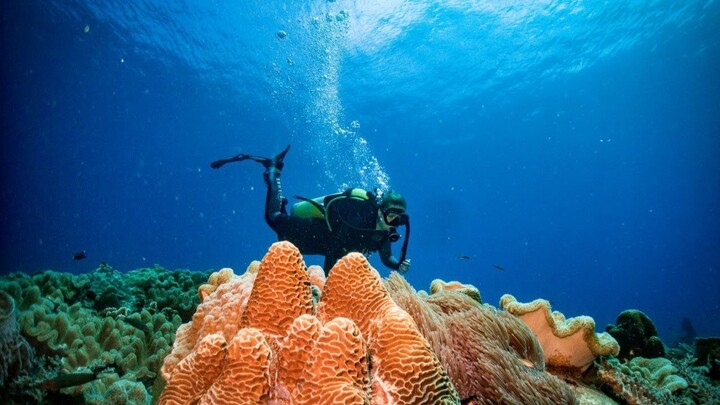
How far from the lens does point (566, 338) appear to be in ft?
11.1

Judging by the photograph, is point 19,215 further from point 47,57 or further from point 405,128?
point 405,128

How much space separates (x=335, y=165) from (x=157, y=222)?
11025 cm

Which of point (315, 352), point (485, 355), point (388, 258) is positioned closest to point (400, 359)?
point (315, 352)

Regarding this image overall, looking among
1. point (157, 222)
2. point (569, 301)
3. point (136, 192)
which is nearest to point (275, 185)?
point (569, 301)

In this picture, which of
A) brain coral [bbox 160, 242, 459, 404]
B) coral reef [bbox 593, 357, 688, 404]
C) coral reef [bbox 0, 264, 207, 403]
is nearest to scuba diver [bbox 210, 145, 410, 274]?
coral reef [bbox 0, 264, 207, 403]

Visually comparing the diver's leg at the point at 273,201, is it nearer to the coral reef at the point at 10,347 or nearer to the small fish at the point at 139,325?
the small fish at the point at 139,325

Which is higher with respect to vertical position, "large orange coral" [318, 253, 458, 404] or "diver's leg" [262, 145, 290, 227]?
"diver's leg" [262, 145, 290, 227]

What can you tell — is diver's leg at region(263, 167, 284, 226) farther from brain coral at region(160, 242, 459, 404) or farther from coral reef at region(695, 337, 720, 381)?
coral reef at region(695, 337, 720, 381)

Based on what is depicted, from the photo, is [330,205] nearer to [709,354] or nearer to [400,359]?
[400,359]

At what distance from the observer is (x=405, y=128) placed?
175ft

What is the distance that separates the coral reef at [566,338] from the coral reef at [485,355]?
0.92 meters

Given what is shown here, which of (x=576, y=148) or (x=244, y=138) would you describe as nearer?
(x=244, y=138)

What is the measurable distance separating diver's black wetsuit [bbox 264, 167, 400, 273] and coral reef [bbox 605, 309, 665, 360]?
3.54 m

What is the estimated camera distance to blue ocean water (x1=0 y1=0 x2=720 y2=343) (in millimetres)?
30922
